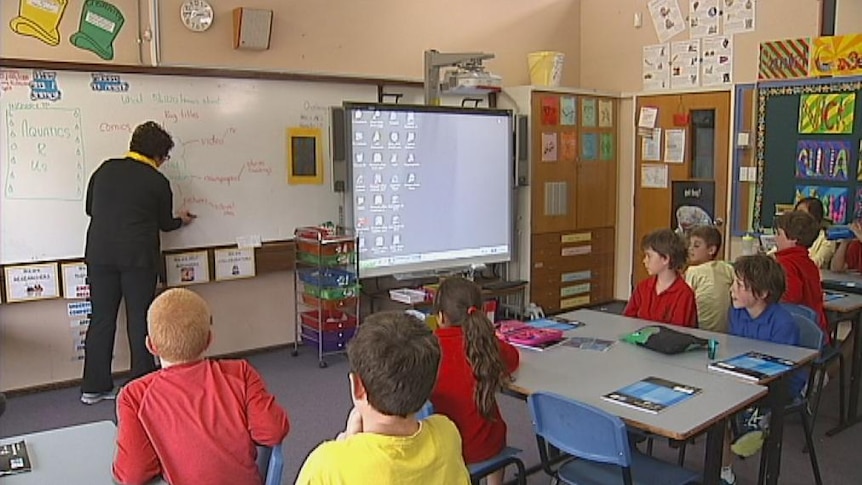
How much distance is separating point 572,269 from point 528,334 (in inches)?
146

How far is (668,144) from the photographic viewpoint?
21.2ft

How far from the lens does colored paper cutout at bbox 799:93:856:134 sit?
5211 mm

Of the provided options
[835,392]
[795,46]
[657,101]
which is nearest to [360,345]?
[835,392]

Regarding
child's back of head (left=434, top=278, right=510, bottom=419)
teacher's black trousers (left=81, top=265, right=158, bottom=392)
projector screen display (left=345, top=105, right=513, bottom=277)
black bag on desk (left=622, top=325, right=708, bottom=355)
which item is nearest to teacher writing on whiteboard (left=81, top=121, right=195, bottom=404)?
teacher's black trousers (left=81, top=265, right=158, bottom=392)

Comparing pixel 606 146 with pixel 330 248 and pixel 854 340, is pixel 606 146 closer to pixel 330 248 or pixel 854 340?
pixel 330 248

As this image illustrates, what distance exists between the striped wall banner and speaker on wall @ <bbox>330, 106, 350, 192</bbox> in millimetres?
3229

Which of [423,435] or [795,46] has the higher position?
[795,46]

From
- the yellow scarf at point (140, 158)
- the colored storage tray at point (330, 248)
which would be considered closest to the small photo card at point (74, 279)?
the yellow scarf at point (140, 158)

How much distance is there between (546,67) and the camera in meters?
6.36

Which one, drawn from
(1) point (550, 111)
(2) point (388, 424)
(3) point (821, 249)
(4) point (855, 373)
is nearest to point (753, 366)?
(2) point (388, 424)

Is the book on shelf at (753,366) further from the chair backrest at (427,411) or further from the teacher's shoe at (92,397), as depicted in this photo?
the teacher's shoe at (92,397)

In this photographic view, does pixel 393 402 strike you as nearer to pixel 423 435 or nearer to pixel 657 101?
pixel 423 435

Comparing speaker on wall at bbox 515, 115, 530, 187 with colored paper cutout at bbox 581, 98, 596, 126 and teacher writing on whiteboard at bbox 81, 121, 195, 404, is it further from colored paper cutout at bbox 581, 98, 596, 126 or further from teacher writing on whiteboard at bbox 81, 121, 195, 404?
teacher writing on whiteboard at bbox 81, 121, 195, 404

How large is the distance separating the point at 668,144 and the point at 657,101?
379mm
